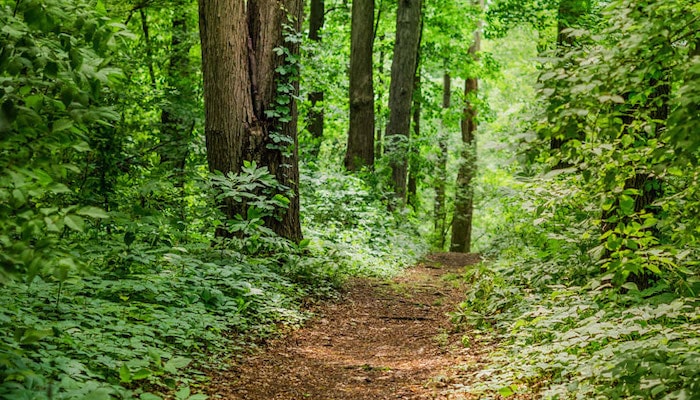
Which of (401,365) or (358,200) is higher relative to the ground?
(358,200)

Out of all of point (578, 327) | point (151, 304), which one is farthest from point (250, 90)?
point (578, 327)

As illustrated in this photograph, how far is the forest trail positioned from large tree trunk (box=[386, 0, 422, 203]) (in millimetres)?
7030

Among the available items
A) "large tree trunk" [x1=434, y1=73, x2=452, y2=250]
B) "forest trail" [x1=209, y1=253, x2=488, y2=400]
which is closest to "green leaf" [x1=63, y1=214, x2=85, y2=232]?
"forest trail" [x1=209, y1=253, x2=488, y2=400]

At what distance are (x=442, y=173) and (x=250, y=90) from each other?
15.0 metres

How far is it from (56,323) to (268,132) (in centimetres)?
458

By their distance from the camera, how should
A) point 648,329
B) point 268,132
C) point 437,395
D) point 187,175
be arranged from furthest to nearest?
point 268,132
point 187,175
point 437,395
point 648,329

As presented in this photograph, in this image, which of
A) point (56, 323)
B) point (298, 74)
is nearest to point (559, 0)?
point (298, 74)

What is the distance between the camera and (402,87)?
1575 centimetres

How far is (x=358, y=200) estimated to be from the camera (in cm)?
1293

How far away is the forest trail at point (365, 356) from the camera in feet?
15.7

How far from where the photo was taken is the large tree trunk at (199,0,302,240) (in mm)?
7840

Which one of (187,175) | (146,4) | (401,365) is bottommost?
(401,365)

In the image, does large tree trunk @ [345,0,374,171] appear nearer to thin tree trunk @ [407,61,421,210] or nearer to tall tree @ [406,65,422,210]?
tall tree @ [406,65,422,210]

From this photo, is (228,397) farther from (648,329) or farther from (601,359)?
(648,329)
